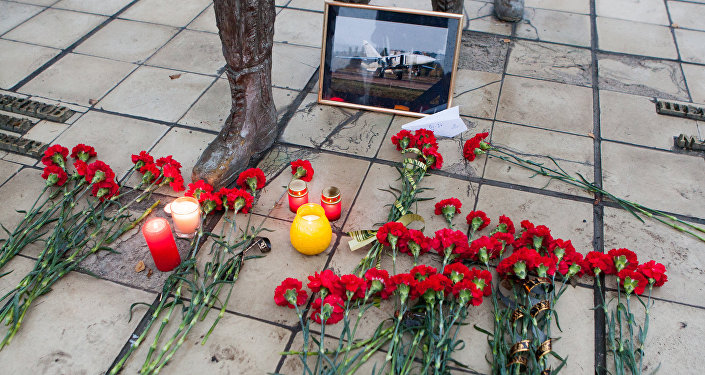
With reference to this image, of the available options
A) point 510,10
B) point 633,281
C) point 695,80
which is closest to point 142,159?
point 633,281

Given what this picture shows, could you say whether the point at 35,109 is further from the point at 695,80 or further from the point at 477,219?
the point at 695,80

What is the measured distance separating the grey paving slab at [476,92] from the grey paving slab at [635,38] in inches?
33.7

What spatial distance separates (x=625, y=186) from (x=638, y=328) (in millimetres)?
765

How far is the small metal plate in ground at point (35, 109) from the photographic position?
2537 mm

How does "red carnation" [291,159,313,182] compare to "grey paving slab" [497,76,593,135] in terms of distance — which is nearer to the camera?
"red carnation" [291,159,313,182]

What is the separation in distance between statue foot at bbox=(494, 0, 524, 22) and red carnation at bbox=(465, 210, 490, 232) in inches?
76.1

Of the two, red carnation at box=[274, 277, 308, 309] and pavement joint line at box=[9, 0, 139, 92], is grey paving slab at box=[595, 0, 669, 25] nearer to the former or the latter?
red carnation at box=[274, 277, 308, 309]

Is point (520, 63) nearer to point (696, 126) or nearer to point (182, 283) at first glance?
point (696, 126)

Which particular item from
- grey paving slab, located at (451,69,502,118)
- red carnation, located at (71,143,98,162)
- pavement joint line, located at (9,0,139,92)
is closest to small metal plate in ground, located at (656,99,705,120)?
grey paving slab, located at (451,69,502,118)

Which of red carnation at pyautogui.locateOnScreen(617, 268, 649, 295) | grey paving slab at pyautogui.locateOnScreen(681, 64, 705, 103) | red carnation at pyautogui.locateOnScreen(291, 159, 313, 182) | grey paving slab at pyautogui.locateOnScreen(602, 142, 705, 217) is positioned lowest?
red carnation at pyautogui.locateOnScreen(291, 159, 313, 182)

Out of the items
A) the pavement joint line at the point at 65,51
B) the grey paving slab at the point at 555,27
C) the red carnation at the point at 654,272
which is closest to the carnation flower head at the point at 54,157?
the pavement joint line at the point at 65,51

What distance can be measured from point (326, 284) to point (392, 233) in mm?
312

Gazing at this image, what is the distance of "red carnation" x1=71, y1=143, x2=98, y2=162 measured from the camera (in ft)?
7.32

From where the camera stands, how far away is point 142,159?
2188 mm
